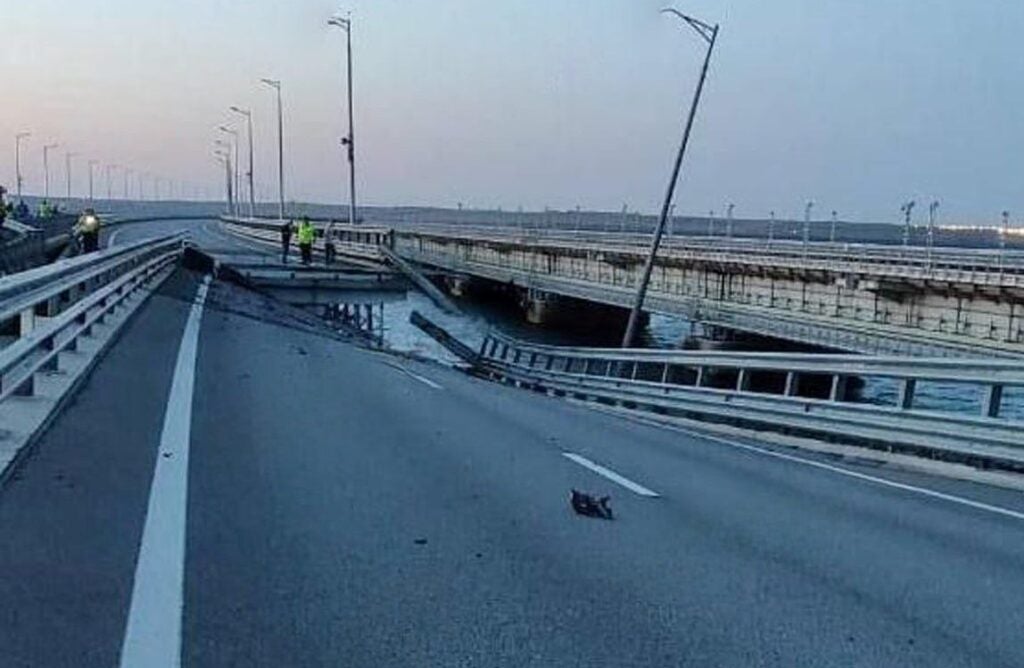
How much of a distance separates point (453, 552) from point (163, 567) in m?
1.61

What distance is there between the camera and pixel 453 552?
676 cm

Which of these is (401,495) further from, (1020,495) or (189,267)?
(189,267)

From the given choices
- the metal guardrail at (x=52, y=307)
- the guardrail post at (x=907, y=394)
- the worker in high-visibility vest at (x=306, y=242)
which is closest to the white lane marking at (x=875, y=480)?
the guardrail post at (x=907, y=394)

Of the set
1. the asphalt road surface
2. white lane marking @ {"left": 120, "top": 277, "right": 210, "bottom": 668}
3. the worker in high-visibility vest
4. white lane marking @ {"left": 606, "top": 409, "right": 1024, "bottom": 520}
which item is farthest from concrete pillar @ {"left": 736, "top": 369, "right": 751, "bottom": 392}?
the worker in high-visibility vest

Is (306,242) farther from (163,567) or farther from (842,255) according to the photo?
(163,567)

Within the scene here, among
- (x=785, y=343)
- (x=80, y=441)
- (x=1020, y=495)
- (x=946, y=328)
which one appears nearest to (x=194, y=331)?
(x=80, y=441)

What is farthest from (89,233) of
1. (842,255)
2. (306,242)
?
(842,255)

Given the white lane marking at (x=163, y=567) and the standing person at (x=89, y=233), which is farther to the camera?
the standing person at (x=89, y=233)

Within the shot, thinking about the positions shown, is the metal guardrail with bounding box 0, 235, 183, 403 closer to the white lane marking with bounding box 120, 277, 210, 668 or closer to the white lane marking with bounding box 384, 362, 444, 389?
the white lane marking with bounding box 120, 277, 210, 668

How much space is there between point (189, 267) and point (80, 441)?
3186 cm

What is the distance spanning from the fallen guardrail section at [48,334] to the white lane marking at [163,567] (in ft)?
3.14

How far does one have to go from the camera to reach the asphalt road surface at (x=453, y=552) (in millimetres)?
5133

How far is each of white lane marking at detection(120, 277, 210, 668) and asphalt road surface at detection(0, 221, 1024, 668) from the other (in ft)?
0.06

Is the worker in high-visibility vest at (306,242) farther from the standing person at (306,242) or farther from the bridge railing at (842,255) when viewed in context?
the bridge railing at (842,255)
